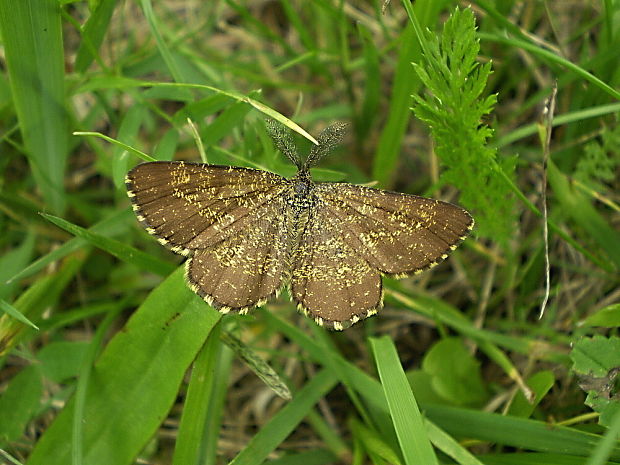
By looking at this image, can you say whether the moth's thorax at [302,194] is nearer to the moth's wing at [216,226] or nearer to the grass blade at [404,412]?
the moth's wing at [216,226]

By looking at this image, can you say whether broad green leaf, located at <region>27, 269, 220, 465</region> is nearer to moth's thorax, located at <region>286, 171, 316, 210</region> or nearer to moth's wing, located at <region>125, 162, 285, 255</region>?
moth's wing, located at <region>125, 162, 285, 255</region>

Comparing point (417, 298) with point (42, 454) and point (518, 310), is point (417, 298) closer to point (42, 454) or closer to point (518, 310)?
point (518, 310)

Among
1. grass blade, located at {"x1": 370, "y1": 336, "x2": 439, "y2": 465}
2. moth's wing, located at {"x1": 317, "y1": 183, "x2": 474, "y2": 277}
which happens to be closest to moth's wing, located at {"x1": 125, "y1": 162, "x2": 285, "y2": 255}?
moth's wing, located at {"x1": 317, "y1": 183, "x2": 474, "y2": 277}

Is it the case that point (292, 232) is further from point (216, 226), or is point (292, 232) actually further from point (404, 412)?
point (404, 412)

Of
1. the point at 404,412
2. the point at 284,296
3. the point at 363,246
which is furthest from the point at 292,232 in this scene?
the point at 404,412

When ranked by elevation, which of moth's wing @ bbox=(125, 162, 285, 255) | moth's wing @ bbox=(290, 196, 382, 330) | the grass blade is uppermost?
moth's wing @ bbox=(125, 162, 285, 255)

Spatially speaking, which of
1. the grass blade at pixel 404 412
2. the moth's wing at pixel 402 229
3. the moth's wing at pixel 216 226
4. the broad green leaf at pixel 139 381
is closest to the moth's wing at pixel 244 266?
the moth's wing at pixel 216 226

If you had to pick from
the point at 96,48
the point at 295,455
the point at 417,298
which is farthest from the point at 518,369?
the point at 96,48

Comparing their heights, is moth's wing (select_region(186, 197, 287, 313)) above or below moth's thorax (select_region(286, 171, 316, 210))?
below
